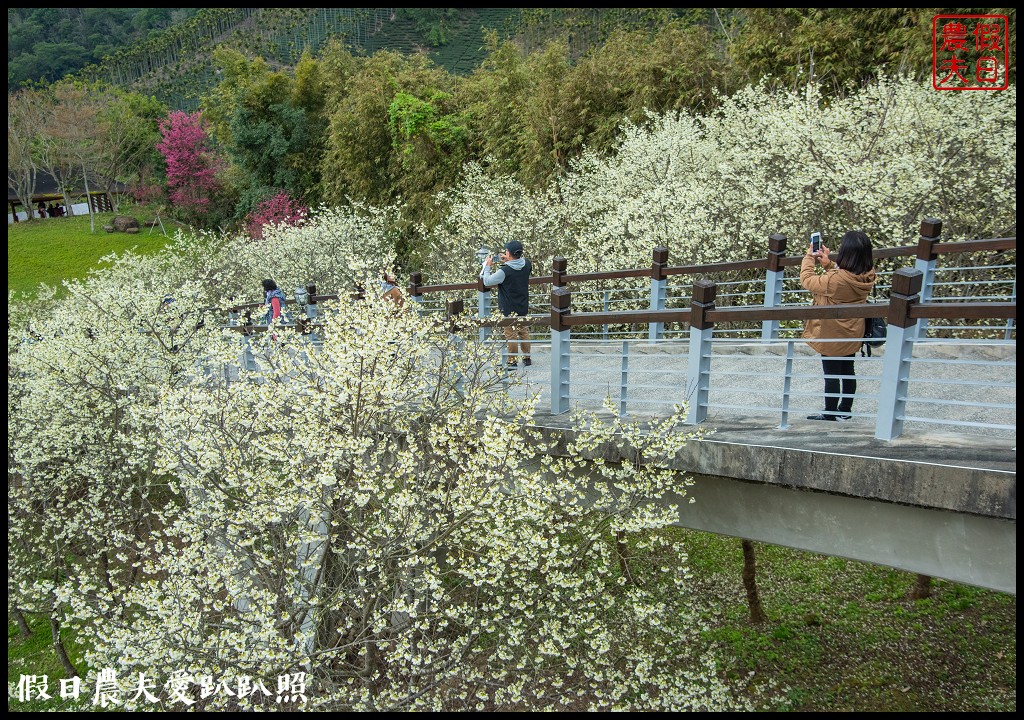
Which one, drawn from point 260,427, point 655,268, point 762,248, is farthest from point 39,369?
point 762,248

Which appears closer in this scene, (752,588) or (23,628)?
(752,588)

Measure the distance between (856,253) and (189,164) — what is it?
49.0 metres

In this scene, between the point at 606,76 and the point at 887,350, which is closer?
the point at 887,350

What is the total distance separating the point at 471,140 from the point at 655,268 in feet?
63.9

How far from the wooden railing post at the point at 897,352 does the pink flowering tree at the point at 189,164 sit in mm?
49660

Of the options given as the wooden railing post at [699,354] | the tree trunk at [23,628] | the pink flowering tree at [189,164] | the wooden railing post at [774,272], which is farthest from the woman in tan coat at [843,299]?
the pink flowering tree at [189,164]

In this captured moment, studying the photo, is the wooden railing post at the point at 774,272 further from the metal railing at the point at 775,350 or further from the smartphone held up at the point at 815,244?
the smartphone held up at the point at 815,244

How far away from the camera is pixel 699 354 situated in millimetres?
6172

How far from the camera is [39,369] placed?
1299 centimetres

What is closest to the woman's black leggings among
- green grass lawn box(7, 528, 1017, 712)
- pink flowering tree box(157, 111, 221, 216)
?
green grass lawn box(7, 528, 1017, 712)

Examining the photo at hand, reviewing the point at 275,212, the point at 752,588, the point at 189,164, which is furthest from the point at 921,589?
the point at 189,164

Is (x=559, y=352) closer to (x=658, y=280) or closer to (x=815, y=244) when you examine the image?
(x=815, y=244)

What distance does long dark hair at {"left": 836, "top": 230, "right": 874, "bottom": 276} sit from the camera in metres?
5.91

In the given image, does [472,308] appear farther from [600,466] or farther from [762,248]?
[600,466]
